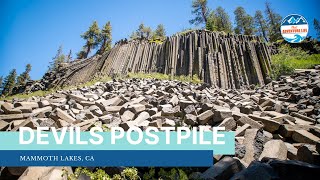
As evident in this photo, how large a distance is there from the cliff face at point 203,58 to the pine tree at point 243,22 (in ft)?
88.9

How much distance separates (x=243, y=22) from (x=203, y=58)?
3176 cm

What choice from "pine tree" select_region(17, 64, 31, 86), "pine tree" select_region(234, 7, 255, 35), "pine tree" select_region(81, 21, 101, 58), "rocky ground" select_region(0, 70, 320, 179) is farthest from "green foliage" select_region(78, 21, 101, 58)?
"rocky ground" select_region(0, 70, 320, 179)

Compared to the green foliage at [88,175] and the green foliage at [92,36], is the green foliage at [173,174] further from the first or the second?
the green foliage at [92,36]

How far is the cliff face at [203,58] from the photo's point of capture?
595 inches

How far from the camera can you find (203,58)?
54.6 feet

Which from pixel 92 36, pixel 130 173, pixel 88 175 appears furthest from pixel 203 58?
pixel 92 36

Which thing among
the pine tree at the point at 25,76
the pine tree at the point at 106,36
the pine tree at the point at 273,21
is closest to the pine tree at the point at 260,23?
the pine tree at the point at 273,21

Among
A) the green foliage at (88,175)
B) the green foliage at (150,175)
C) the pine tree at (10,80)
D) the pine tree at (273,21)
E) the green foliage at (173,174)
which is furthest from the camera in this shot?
the pine tree at (10,80)

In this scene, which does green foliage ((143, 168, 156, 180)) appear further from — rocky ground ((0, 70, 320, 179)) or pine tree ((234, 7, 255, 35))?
pine tree ((234, 7, 255, 35))

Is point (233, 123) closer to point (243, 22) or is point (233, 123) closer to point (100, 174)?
point (100, 174)

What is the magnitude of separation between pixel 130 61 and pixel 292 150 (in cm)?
1714

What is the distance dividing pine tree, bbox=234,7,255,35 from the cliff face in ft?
88.9

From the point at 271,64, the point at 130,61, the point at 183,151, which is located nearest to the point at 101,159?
the point at 183,151

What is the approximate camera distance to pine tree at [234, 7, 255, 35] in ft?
140
